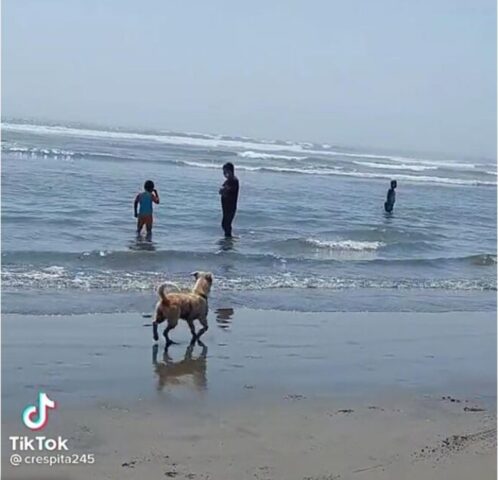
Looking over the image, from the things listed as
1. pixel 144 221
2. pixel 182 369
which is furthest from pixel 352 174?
pixel 182 369

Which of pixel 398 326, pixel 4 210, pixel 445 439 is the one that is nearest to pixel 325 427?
pixel 445 439

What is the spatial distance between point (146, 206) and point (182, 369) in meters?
9.26

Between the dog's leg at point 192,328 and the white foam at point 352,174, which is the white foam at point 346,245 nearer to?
the dog's leg at point 192,328

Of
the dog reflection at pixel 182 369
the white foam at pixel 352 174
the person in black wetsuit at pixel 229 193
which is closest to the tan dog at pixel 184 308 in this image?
the dog reflection at pixel 182 369

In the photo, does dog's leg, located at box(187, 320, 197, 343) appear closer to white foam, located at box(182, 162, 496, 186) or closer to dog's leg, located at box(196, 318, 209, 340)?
dog's leg, located at box(196, 318, 209, 340)

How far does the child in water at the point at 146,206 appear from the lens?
16.6 meters

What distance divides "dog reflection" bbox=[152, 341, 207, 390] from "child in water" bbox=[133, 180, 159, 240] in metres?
8.16

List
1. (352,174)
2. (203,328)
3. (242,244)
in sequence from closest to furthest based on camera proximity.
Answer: (203,328) → (242,244) → (352,174)

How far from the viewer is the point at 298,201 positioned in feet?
90.6

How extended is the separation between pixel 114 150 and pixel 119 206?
2440 cm

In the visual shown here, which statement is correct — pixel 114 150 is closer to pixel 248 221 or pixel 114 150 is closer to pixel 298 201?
pixel 298 201

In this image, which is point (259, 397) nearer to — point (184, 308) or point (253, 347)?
point (253, 347)

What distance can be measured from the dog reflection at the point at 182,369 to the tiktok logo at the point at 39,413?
100 cm

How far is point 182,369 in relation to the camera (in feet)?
26.3
